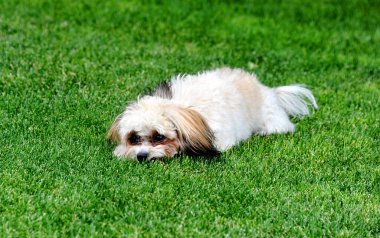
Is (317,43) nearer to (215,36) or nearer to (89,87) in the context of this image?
(215,36)

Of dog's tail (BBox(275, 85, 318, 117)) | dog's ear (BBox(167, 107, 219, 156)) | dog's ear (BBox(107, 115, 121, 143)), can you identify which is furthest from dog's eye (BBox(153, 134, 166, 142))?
dog's tail (BBox(275, 85, 318, 117))

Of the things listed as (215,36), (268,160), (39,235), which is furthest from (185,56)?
(39,235)

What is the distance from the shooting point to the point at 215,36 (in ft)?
37.9

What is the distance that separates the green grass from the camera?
5699 mm

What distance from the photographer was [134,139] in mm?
6762

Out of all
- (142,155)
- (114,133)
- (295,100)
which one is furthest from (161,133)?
(295,100)

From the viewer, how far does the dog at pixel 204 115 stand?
22.0ft

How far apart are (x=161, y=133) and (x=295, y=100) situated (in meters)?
2.43

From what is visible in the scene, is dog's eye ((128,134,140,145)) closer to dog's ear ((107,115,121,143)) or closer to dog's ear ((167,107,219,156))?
dog's ear ((107,115,121,143))

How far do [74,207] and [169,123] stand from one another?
135cm

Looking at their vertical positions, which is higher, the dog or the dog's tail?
the dog

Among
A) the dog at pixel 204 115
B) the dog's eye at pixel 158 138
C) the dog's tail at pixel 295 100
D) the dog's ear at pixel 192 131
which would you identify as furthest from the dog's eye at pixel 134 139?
the dog's tail at pixel 295 100

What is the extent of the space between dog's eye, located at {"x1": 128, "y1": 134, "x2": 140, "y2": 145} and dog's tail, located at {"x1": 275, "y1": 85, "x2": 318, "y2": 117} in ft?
7.73

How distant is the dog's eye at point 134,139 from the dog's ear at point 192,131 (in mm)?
335
